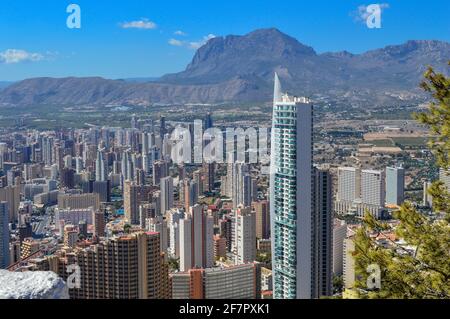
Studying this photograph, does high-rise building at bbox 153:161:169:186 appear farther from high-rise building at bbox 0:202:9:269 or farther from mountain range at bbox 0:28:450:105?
high-rise building at bbox 0:202:9:269

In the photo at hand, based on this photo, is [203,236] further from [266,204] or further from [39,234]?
[39,234]

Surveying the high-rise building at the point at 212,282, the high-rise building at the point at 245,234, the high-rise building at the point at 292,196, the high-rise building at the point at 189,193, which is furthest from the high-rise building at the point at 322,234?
the high-rise building at the point at 189,193

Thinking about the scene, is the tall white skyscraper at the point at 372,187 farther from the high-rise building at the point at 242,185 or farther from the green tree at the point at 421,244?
the green tree at the point at 421,244

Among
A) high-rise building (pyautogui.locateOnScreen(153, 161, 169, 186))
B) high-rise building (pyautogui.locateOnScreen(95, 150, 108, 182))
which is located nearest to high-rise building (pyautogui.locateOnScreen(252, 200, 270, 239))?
high-rise building (pyautogui.locateOnScreen(153, 161, 169, 186))

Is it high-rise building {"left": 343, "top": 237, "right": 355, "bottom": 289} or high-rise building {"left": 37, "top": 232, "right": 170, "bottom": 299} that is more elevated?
high-rise building {"left": 343, "top": 237, "right": 355, "bottom": 289}

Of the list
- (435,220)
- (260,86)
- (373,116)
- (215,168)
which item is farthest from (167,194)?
(435,220)
